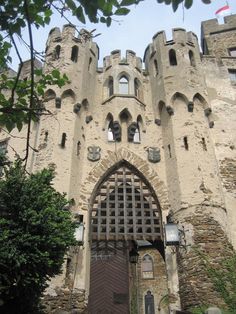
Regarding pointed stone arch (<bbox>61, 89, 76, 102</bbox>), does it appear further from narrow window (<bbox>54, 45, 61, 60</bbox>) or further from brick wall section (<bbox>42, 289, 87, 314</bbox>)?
brick wall section (<bbox>42, 289, 87, 314</bbox>)

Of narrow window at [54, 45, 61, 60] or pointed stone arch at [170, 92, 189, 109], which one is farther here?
narrow window at [54, 45, 61, 60]

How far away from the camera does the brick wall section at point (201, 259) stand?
32.9 ft

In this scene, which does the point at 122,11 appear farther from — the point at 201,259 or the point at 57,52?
the point at 57,52

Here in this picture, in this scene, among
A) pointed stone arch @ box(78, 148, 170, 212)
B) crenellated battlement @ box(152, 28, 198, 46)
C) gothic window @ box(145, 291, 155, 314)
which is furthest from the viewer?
gothic window @ box(145, 291, 155, 314)

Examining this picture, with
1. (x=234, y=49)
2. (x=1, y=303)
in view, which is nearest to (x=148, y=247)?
(x=234, y=49)

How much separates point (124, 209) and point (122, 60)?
6632 millimetres

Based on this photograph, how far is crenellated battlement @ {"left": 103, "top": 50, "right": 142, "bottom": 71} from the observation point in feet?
51.6

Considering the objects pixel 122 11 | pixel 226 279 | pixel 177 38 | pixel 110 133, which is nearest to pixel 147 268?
pixel 110 133

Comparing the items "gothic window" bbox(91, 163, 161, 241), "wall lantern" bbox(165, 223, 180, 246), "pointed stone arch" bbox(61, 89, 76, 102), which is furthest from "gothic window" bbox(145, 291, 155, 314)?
"pointed stone arch" bbox(61, 89, 76, 102)

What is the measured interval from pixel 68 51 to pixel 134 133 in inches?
163

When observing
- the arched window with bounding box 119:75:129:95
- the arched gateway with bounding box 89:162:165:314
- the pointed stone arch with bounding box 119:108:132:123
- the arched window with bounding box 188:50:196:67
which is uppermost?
the arched window with bounding box 188:50:196:67

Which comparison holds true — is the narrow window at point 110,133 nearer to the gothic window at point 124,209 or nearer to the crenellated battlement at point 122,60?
the gothic window at point 124,209

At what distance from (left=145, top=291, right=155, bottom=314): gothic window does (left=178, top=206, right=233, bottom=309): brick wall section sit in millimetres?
15756

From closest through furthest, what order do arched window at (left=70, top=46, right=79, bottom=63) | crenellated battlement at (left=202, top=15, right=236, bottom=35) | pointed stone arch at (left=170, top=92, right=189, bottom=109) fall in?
pointed stone arch at (left=170, top=92, right=189, bottom=109) → arched window at (left=70, top=46, right=79, bottom=63) → crenellated battlement at (left=202, top=15, right=236, bottom=35)
